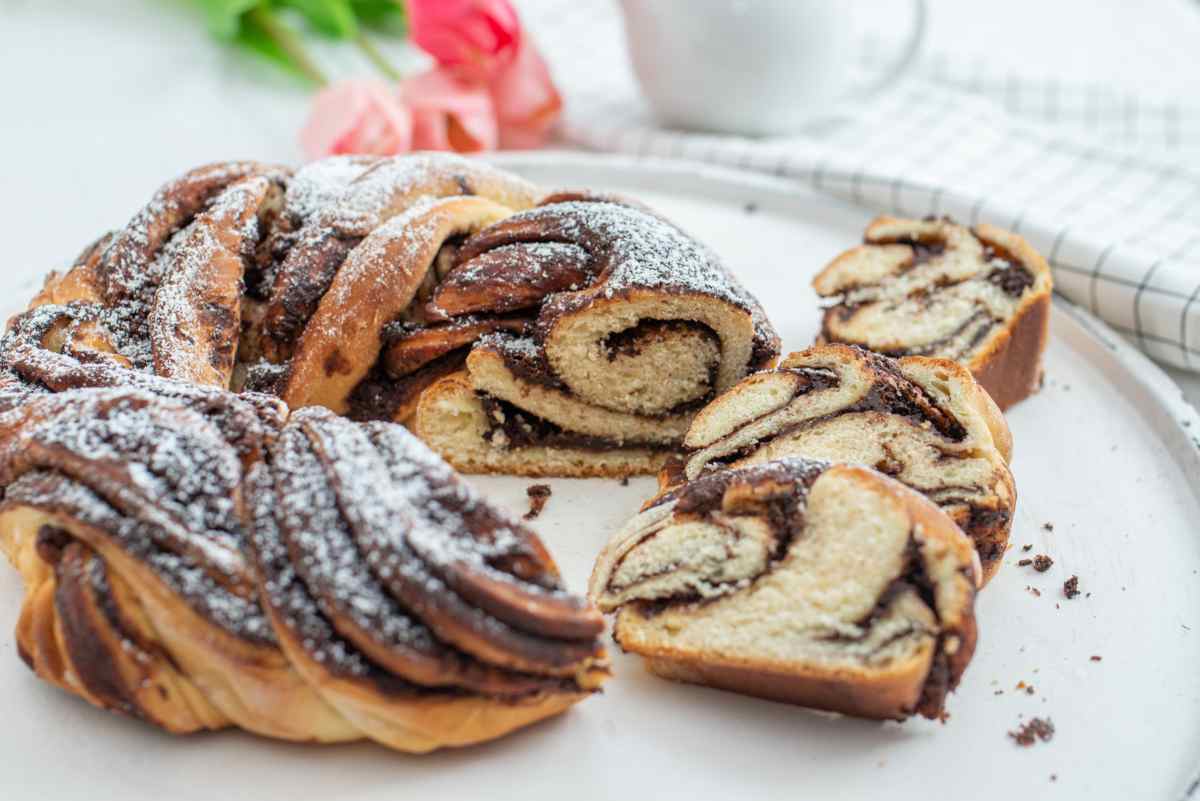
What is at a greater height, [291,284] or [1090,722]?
[291,284]

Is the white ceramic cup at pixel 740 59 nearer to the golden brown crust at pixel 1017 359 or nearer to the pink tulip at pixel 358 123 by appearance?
the pink tulip at pixel 358 123

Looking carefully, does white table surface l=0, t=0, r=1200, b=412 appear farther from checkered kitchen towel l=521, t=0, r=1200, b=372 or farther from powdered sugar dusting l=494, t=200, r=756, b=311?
powdered sugar dusting l=494, t=200, r=756, b=311

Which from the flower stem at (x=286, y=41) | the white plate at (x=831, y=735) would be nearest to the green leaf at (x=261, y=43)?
the flower stem at (x=286, y=41)

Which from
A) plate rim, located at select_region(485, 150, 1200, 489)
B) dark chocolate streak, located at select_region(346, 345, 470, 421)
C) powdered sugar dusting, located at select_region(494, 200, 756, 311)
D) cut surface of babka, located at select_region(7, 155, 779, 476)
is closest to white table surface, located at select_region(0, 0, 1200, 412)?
plate rim, located at select_region(485, 150, 1200, 489)

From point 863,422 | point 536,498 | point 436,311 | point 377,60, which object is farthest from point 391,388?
point 377,60

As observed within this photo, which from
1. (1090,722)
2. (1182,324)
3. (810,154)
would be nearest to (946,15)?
(810,154)

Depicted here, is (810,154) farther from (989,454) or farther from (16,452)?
(16,452)
